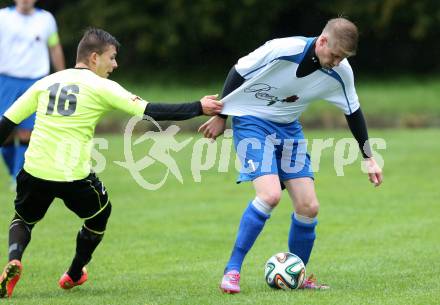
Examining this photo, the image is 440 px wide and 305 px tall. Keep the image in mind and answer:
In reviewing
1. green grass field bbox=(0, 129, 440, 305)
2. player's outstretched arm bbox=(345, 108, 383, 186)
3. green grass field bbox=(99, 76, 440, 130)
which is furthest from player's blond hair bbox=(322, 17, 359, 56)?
green grass field bbox=(99, 76, 440, 130)

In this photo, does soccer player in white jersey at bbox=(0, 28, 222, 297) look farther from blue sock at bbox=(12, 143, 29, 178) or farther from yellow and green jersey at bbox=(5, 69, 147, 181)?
blue sock at bbox=(12, 143, 29, 178)

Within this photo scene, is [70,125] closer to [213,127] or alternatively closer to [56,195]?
[56,195]

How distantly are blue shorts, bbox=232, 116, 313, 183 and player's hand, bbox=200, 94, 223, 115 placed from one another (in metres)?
0.31

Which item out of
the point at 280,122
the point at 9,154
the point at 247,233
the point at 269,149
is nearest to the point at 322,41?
the point at 280,122

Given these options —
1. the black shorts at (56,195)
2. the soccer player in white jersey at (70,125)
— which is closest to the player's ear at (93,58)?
the soccer player in white jersey at (70,125)

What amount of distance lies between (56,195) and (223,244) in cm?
277

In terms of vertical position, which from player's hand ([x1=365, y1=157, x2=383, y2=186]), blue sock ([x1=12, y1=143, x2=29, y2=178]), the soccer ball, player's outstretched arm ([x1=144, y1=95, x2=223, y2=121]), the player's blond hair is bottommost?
blue sock ([x1=12, y1=143, x2=29, y2=178])

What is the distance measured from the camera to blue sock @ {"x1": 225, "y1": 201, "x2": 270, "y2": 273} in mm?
6113

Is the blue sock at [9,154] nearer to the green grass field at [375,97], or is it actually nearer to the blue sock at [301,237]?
the blue sock at [301,237]

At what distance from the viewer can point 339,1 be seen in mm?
29625

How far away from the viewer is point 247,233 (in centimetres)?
613

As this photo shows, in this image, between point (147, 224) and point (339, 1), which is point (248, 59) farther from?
point (339, 1)

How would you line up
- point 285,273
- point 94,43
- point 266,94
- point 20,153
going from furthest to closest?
point 20,153 → point 266,94 → point 285,273 → point 94,43

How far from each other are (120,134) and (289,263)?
49.2 feet
